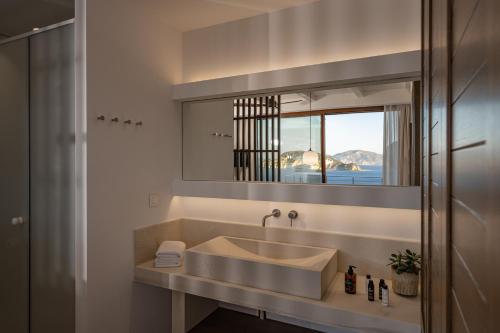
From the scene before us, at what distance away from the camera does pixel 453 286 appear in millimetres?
Answer: 410

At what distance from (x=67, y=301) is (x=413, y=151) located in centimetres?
228

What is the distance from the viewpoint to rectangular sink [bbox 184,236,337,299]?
1616 mm

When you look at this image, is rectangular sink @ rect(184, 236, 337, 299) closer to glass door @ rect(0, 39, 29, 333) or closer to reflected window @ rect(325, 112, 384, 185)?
reflected window @ rect(325, 112, 384, 185)

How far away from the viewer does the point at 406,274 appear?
1613 mm

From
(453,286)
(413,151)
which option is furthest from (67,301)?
(413,151)

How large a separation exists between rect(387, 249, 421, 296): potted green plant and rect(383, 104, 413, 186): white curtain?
0.43 m

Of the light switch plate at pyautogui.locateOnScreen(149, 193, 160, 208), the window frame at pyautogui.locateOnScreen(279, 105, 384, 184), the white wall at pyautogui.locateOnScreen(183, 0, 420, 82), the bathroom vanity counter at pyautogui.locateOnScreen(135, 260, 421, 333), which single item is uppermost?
the white wall at pyautogui.locateOnScreen(183, 0, 420, 82)

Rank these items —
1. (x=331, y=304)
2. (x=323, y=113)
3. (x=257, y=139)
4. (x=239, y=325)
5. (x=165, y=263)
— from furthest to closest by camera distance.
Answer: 1. (x=239, y=325)
2. (x=257, y=139)
3. (x=165, y=263)
4. (x=323, y=113)
5. (x=331, y=304)

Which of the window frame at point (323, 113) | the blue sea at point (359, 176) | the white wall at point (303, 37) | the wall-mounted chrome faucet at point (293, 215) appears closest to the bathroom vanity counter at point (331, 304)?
the wall-mounted chrome faucet at point (293, 215)

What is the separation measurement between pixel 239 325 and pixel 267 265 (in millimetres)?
1043

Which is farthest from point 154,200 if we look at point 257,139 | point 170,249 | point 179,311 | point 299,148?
point 299,148

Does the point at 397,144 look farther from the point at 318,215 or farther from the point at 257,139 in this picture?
the point at 257,139

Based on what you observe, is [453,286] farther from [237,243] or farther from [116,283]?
[116,283]

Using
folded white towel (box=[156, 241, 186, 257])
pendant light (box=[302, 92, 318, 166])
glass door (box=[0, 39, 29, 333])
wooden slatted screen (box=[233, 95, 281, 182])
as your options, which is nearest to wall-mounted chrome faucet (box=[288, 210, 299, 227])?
wooden slatted screen (box=[233, 95, 281, 182])
